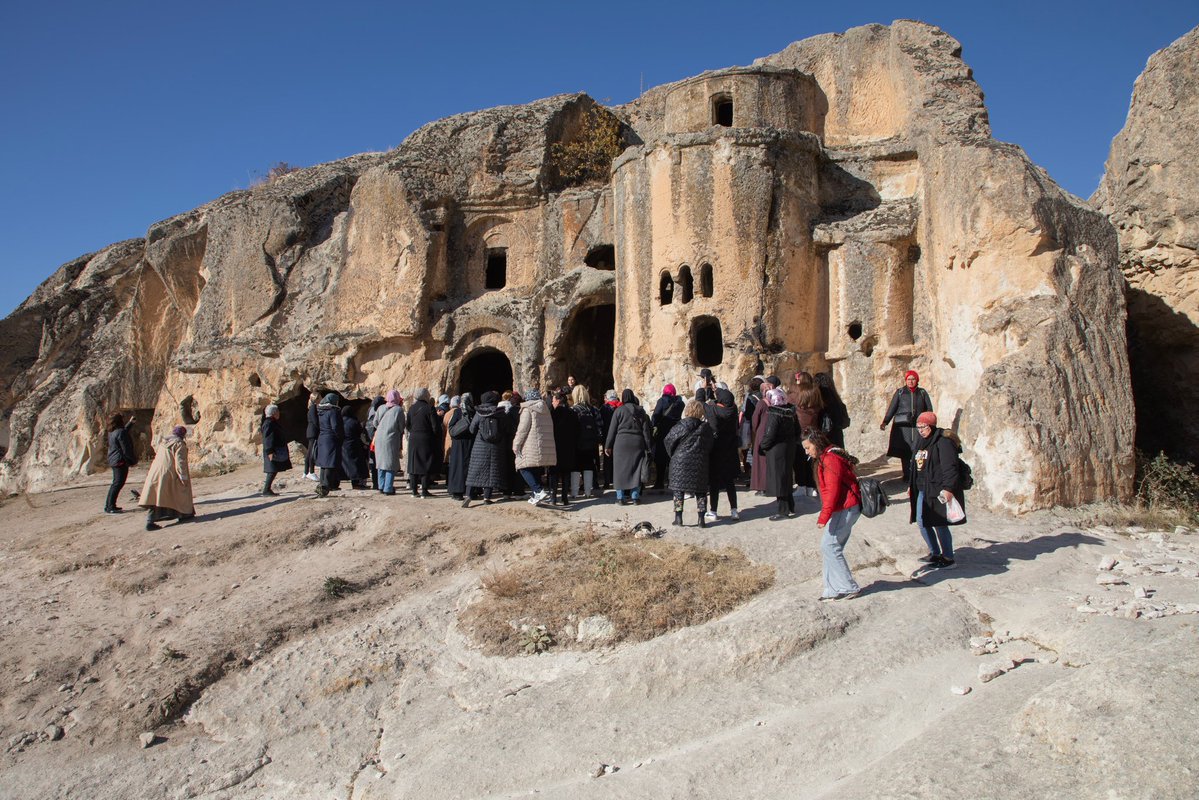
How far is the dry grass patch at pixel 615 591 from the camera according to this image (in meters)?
6.81

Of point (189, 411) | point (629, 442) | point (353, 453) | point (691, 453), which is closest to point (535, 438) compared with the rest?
point (629, 442)

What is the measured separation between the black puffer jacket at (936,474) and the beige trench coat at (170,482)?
8.56 meters

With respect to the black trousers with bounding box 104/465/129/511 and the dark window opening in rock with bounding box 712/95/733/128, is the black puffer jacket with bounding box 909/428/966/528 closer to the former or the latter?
the black trousers with bounding box 104/465/129/511

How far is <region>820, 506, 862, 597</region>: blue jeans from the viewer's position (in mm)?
6461

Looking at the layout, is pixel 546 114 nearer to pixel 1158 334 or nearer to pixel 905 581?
pixel 1158 334

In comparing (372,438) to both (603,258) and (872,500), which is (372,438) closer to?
(603,258)

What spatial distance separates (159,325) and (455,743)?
18.8 meters

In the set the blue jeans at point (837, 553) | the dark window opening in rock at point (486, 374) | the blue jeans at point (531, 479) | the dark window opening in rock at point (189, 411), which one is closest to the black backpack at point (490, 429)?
the blue jeans at point (531, 479)

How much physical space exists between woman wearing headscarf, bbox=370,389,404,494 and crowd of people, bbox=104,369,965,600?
0.02m

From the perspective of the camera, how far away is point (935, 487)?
6.93m

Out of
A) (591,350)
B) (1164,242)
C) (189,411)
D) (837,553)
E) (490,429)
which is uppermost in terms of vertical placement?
(1164,242)

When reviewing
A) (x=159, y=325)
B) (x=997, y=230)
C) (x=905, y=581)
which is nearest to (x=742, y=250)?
(x=997, y=230)

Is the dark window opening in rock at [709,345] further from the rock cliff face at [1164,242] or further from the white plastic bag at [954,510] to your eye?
the white plastic bag at [954,510]

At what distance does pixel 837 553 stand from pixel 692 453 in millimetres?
2410
